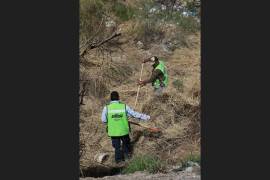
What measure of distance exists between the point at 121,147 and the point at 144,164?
602 mm

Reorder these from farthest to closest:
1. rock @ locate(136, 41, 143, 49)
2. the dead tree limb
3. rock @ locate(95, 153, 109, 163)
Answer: rock @ locate(136, 41, 143, 49) → the dead tree limb → rock @ locate(95, 153, 109, 163)

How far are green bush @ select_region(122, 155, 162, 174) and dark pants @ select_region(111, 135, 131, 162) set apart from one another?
0.21m

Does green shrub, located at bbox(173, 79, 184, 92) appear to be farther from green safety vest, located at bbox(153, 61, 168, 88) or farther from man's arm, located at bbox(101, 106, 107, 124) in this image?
man's arm, located at bbox(101, 106, 107, 124)

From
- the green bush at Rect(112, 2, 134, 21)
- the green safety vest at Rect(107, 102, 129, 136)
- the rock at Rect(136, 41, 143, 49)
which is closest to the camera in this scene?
the green safety vest at Rect(107, 102, 129, 136)

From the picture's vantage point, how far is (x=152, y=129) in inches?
987

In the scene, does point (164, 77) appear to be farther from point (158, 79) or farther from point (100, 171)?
point (100, 171)

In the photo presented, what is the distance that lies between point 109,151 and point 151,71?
75.7 inches

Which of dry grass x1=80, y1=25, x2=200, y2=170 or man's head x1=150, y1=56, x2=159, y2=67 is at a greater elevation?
man's head x1=150, y1=56, x2=159, y2=67

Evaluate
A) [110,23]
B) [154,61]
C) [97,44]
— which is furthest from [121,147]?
[110,23]

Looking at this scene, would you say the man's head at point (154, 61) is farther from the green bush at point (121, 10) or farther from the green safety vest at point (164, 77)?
the green bush at point (121, 10)

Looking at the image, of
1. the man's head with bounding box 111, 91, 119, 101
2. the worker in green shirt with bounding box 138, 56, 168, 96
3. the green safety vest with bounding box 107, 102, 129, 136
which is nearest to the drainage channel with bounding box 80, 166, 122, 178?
the green safety vest with bounding box 107, 102, 129, 136

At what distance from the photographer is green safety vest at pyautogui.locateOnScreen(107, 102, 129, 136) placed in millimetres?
24766

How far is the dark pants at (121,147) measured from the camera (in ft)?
81.4

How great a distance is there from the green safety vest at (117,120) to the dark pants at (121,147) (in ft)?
0.36
